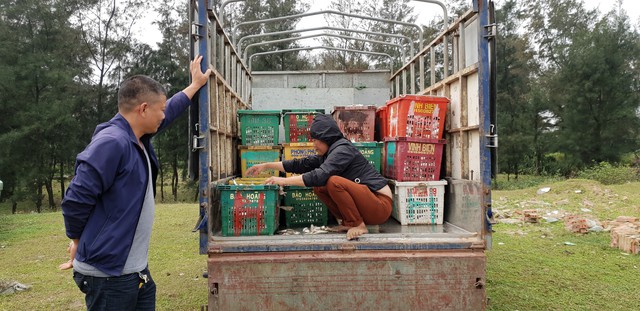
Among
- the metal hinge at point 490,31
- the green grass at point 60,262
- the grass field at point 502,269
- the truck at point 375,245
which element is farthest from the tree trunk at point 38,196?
the metal hinge at point 490,31

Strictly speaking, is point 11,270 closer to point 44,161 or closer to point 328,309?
point 328,309

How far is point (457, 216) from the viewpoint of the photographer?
3.94 m

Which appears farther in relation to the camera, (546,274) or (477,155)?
(546,274)

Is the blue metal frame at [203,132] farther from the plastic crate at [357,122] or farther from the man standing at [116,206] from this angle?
the plastic crate at [357,122]

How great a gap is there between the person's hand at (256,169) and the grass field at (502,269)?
59.0 inches

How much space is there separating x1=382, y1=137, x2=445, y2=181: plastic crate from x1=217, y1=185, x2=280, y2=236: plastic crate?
132cm

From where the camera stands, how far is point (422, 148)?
14.0ft

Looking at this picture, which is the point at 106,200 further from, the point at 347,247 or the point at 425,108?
the point at 425,108

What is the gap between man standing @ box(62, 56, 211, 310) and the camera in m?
2.02

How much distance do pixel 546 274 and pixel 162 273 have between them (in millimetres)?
5031

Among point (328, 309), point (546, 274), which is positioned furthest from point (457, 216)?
point (546, 274)

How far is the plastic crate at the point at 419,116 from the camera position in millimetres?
4180

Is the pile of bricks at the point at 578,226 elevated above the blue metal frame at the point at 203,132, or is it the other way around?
the blue metal frame at the point at 203,132

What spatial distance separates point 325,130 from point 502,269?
3502mm
